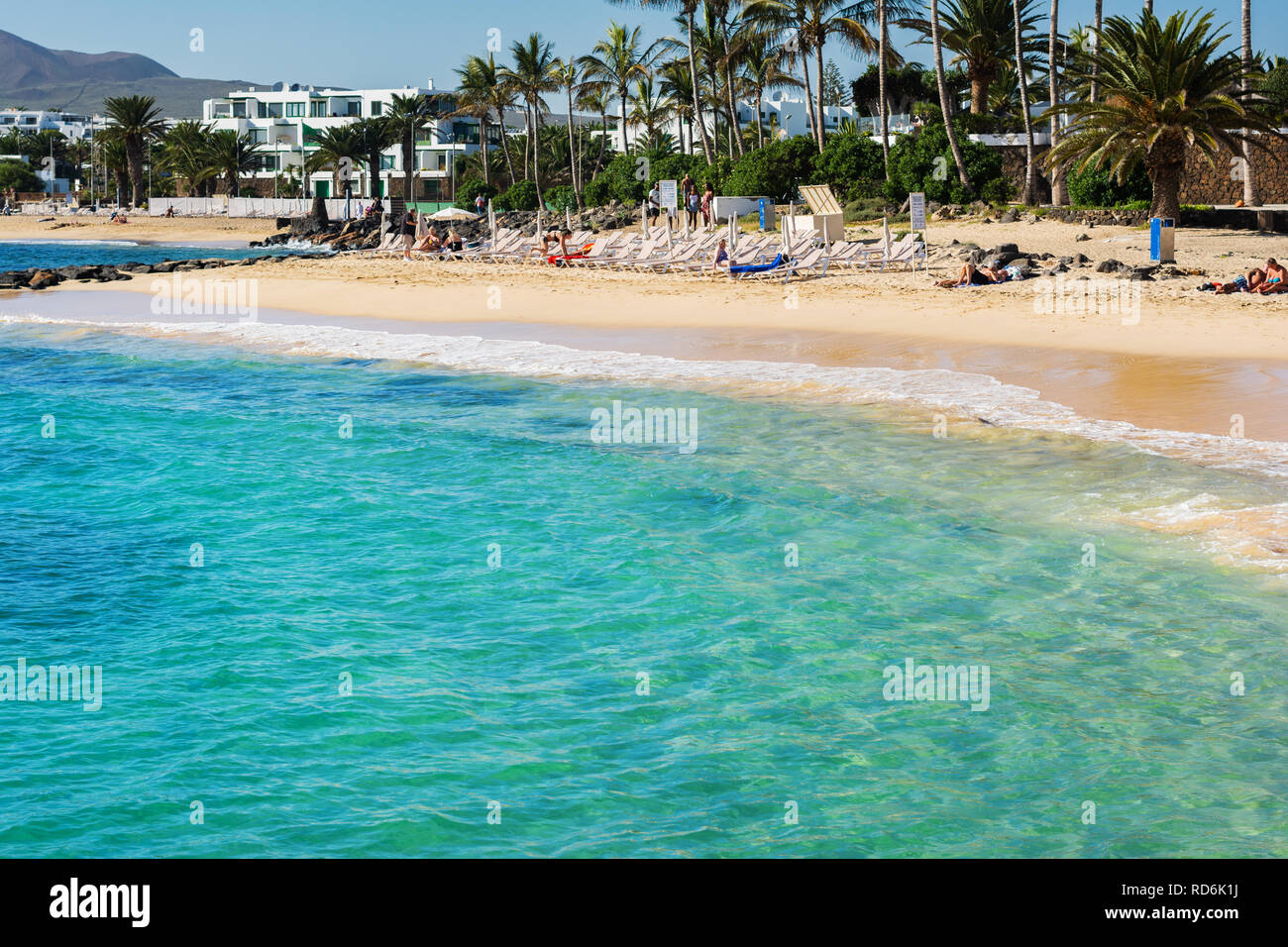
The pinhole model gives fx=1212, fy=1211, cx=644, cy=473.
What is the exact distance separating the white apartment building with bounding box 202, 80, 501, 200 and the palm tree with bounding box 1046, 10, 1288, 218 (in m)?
71.7

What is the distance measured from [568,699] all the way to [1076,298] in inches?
650

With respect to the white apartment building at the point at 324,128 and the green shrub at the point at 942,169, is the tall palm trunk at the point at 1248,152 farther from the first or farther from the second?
the white apartment building at the point at 324,128

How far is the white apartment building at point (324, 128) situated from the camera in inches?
3875

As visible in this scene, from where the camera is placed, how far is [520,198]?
67.3 metres

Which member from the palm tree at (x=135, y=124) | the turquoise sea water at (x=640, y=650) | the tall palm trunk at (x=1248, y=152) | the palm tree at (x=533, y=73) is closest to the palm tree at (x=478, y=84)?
the palm tree at (x=533, y=73)

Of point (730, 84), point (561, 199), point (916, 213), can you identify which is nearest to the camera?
→ point (916, 213)

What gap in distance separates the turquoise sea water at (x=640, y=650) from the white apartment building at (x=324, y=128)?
3347 inches

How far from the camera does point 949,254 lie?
27312mm

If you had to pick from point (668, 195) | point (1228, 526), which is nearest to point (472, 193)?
point (668, 195)

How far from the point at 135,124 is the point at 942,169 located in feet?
221

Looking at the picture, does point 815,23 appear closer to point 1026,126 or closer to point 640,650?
point 1026,126

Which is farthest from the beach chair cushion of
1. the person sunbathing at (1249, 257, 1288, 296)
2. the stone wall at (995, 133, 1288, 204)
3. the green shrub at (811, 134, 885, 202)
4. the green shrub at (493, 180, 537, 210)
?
the green shrub at (493, 180, 537, 210)

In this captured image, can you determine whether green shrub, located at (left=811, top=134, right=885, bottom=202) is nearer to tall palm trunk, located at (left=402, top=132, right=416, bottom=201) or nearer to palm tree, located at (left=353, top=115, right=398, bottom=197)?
palm tree, located at (left=353, top=115, right=398, bottom=197)

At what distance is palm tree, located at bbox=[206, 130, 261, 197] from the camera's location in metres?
86.9
